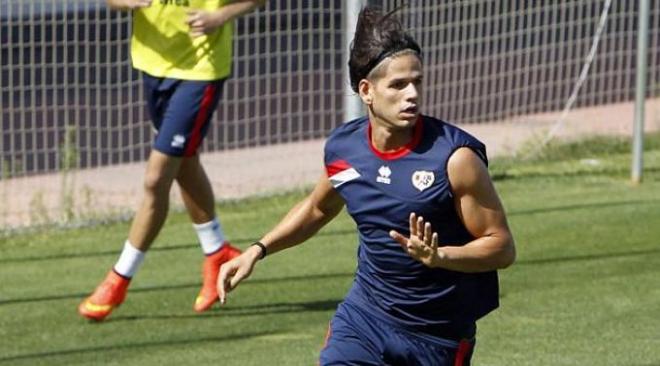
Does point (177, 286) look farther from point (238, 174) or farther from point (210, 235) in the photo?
point (238, 174)

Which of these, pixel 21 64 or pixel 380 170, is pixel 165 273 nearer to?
pixel 21 64

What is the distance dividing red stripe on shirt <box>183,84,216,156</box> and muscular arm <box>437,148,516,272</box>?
3117mm

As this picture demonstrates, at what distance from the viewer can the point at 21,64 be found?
1117 centimetres

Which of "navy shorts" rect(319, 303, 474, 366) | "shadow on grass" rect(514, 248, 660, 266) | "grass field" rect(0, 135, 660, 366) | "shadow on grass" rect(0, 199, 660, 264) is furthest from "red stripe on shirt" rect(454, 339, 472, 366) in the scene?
"shadow on grass" rect(0, 199, 660, 264)

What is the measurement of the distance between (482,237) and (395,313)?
42cm

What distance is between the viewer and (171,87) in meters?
8.02

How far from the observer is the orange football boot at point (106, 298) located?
802cm

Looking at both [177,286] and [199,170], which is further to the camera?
[177,286]

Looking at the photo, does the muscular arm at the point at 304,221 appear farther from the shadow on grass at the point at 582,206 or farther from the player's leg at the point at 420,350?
the shadow on grass at the point at 582,206

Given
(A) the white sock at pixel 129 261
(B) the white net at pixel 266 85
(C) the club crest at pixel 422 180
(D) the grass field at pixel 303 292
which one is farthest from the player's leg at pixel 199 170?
(C) the club crest at pixel 422 180

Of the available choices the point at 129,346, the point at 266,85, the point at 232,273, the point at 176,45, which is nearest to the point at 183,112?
the point at 176,45

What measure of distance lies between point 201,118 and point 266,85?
15.6 ft

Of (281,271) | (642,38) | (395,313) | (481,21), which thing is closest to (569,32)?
(481,21)

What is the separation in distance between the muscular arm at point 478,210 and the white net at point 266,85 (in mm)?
5774
